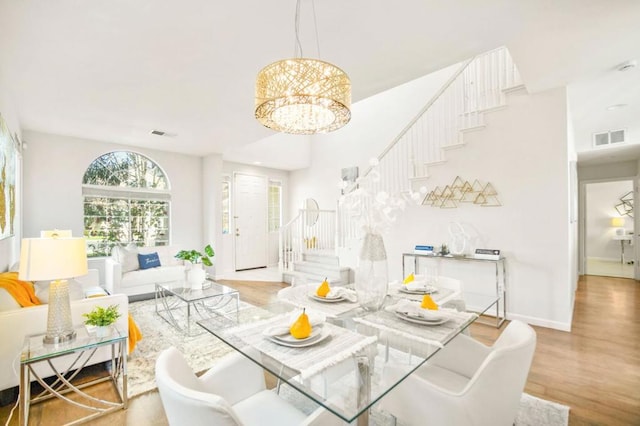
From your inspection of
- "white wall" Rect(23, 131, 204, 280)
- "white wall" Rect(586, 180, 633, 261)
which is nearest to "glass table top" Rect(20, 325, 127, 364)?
"white wall" Rect(23, 131, 204, 280)

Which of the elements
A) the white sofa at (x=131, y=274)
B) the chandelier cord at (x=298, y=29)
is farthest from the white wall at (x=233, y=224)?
the chandelier cord at (x=298, y=29)

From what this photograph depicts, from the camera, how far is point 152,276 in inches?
189

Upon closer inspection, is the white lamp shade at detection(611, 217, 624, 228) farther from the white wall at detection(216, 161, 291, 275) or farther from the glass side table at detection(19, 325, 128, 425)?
the glass side table at detection(19, 325, 128, 425)

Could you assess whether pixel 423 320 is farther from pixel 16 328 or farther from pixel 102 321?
pixel 16 328

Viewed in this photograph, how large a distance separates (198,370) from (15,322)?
1.32m

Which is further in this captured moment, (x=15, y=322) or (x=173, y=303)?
Result: (x=173, y=303)

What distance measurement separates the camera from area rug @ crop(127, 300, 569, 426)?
1921 mm

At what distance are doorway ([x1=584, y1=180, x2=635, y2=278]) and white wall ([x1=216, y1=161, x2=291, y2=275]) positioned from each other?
25.3 ft

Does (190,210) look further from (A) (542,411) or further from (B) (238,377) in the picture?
(A) (542,411)

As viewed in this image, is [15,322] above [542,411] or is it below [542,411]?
above

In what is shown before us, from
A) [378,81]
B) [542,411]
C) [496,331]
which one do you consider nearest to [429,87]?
[378,81]

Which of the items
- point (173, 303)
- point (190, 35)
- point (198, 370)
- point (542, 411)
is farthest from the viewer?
point (173, 303)

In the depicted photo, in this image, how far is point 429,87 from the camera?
18.5 ft

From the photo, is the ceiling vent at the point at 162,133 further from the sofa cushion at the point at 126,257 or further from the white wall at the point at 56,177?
the sofa cushion at the point at 126,257
